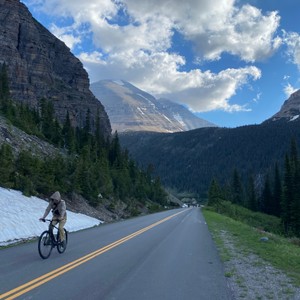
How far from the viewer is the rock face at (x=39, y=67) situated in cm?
9019

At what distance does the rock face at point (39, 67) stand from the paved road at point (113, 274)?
77.8 m

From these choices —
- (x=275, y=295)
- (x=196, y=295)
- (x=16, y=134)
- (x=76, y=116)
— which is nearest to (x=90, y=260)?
(x=196, y=295)

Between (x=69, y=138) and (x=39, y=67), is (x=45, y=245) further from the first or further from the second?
(x=39, y=67)

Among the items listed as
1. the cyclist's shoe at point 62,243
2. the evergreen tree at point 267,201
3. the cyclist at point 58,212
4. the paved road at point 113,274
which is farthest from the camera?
the evergreen tree at point 267,201

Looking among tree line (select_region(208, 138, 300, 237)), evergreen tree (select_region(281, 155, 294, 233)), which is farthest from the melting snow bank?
evergreen tree (select_region(281, 155, 294, 233))

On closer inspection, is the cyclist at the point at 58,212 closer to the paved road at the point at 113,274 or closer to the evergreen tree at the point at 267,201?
the paved road at the point at 113,274

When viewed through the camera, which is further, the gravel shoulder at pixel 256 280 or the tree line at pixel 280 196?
the tree line at pixel 280 196

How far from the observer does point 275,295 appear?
7602mm

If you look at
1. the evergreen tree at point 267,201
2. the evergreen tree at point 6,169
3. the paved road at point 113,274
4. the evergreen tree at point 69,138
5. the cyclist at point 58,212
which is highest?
the evergreen tree at point 69,138

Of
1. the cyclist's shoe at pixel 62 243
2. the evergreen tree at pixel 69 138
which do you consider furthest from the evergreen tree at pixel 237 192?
the cyclist's shoe at pixel 62 243

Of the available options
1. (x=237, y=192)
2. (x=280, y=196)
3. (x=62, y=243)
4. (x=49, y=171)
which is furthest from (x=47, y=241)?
(x=237, y=192)

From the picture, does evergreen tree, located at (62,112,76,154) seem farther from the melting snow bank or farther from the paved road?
the paved road

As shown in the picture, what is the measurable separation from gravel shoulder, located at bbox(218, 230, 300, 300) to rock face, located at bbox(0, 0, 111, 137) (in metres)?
80.3

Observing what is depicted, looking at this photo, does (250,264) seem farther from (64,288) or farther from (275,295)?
(64,288)
